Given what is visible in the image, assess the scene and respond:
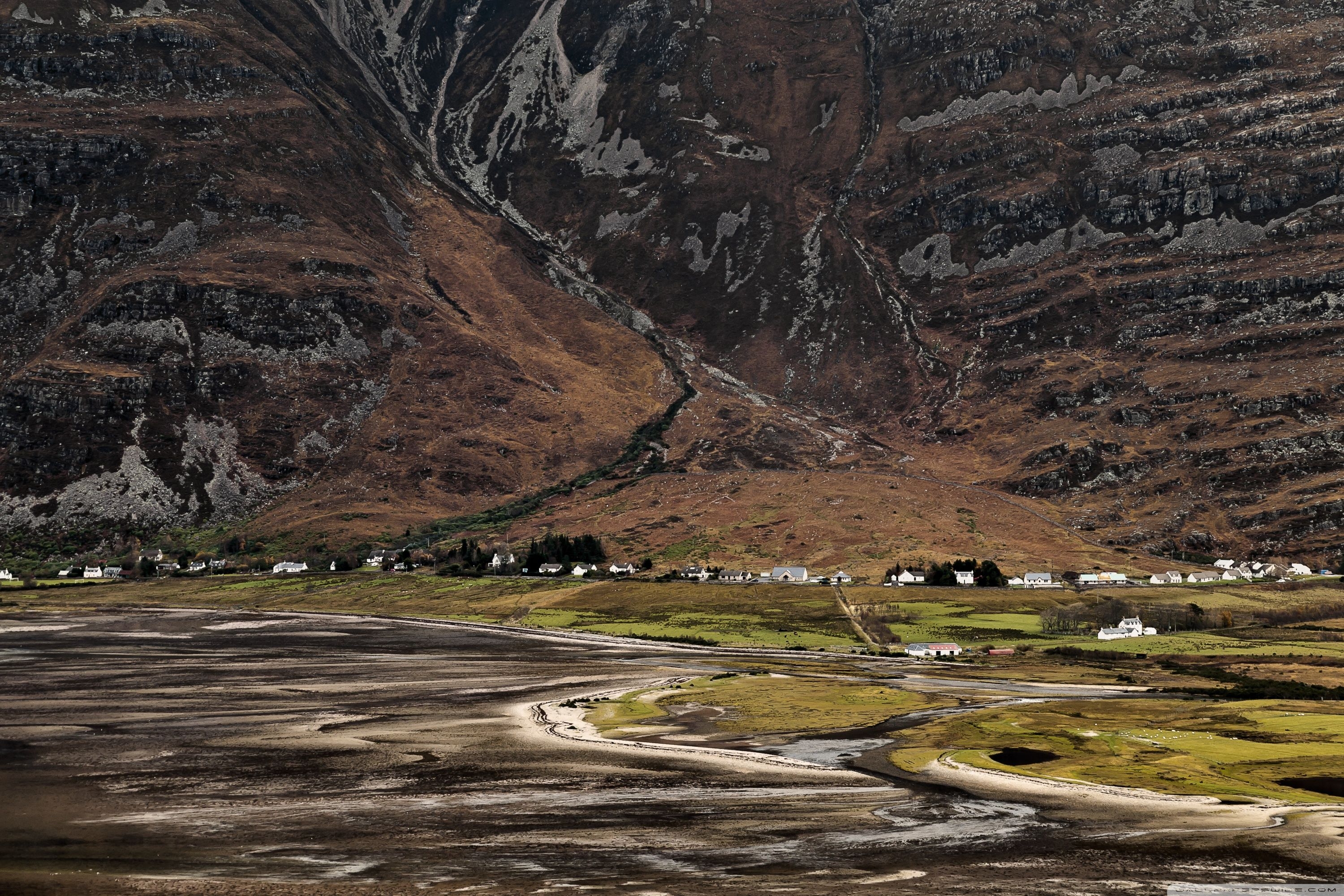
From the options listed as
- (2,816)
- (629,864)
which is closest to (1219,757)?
(629,864)

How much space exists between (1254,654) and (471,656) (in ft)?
286

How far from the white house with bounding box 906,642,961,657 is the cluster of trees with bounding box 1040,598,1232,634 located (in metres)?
23.6

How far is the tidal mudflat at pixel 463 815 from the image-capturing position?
1592 inches

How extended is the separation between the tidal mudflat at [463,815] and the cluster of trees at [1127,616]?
287ft

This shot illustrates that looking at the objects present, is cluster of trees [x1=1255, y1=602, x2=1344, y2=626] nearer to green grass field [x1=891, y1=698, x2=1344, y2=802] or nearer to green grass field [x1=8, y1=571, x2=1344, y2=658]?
green grass field [x1=8, y1=571, x2=1344, y2=658]

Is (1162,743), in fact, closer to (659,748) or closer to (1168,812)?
(1168,812)

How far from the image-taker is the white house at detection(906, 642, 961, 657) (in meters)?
136

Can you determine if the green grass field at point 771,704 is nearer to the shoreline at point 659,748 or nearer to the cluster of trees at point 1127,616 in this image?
the shoreline at point 659,748

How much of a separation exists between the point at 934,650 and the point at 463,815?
95.4 metres

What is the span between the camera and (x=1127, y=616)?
160m

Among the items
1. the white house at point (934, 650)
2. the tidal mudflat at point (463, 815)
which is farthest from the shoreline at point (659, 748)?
the white house at point (934, 650)

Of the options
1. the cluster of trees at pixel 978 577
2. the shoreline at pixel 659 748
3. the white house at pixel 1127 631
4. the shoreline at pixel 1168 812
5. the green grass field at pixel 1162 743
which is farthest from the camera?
the cluster of trees at pixel 978 577

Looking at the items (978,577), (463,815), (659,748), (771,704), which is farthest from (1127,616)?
(463,815)

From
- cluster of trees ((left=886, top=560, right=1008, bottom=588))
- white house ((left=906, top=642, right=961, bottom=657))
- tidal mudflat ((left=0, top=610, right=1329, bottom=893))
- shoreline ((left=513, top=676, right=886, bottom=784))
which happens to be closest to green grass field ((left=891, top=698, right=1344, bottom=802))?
shoreline ((left=513, top=676, right=886, bottom=784))
